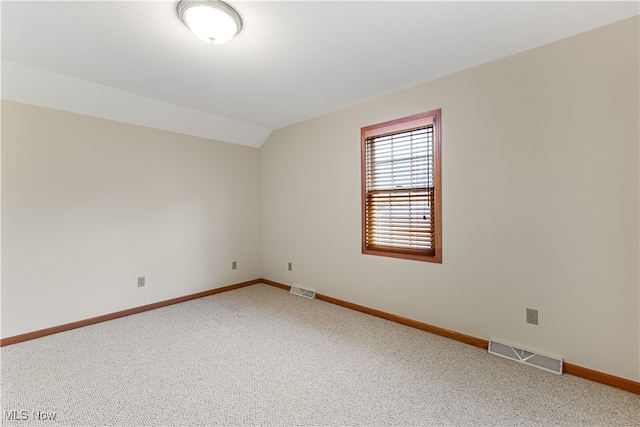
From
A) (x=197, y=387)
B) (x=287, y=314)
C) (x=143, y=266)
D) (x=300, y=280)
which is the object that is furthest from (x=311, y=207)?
(x=197, y=387)

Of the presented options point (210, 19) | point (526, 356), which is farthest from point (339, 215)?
point (210, 19)

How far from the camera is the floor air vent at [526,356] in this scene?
2055 mm

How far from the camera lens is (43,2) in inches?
65.1

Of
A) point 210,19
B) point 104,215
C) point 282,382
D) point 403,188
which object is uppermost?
point 210,19

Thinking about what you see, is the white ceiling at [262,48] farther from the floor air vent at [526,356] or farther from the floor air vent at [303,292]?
the floor air vent at [303,292]

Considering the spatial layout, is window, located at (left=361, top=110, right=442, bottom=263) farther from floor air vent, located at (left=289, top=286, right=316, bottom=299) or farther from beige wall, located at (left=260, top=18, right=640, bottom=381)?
floor air vent, located at (left=289, top=286, right=316, bottom=299)

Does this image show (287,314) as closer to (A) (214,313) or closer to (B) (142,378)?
(A) (214,313)

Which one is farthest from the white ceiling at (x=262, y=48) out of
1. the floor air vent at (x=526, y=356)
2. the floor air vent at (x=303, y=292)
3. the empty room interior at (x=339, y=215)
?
the floor air vent at (x=303, y=292)

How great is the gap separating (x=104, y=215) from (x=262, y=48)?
2.51 metres

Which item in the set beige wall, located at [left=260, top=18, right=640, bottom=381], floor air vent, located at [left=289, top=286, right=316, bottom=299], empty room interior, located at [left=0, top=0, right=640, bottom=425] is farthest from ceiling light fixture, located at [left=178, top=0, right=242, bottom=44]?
floor air vent, located at [left=289, top=286, right=316, bottom=299]

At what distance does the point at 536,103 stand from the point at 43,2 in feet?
10.9

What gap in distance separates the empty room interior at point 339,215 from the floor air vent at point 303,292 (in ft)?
0.32

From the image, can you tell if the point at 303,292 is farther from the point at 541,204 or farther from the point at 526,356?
the point at 541,204

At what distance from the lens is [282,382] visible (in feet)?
6.43
